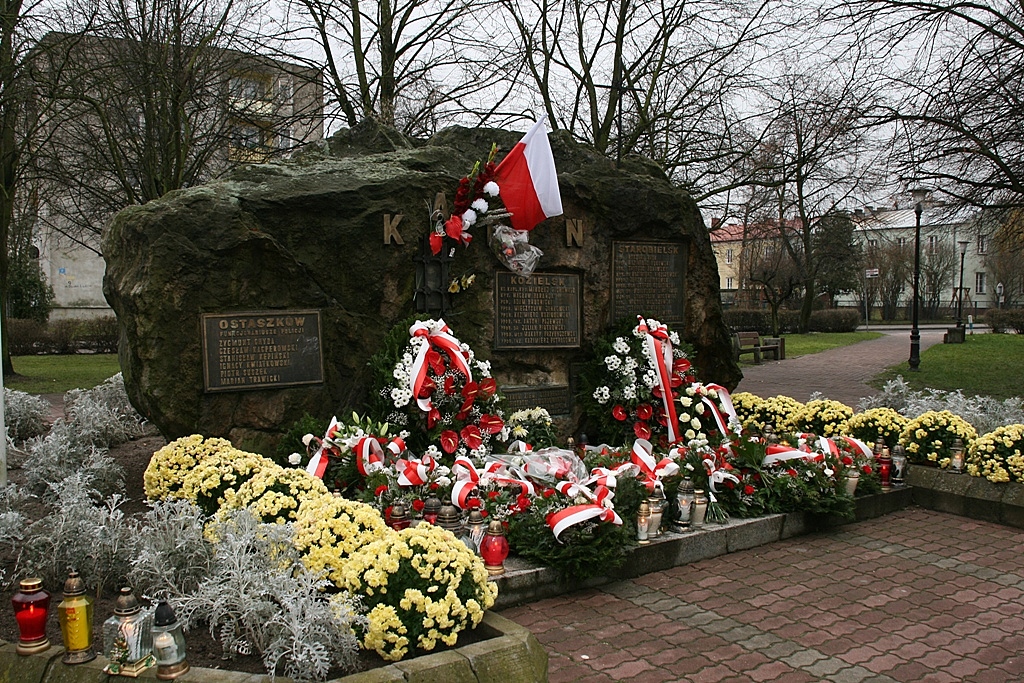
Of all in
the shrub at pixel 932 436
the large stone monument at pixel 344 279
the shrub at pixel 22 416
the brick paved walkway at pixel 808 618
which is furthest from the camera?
the shrub at pixel 22 416

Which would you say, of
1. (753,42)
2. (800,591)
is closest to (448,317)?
(800,591)

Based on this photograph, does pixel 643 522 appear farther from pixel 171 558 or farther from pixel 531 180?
pixel 531 180

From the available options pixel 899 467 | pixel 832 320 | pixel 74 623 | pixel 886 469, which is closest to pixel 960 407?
pixel 899 467

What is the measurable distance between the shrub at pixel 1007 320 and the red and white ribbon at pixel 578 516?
1533 inches

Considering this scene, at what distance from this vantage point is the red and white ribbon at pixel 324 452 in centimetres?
587

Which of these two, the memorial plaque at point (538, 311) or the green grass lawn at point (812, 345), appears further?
the green grass lawn at point (812, 345)

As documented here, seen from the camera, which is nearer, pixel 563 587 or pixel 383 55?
pixel 563 587

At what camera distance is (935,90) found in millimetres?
12914

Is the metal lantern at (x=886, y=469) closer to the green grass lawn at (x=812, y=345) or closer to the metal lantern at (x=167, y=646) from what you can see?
the metal lantern at (x=167, y=646)

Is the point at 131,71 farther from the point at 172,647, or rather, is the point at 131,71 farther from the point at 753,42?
the point at 172,647

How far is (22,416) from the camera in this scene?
922cm

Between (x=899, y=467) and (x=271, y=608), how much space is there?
19.3 feet

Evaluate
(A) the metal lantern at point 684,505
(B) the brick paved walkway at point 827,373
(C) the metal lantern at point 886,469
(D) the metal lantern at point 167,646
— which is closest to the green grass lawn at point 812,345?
(B) the brick paved walkway at point 827,373

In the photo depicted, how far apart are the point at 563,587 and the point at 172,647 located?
247cm
